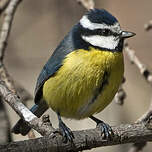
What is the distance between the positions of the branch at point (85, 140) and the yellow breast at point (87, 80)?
436mm

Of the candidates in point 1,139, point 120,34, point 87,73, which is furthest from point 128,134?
point 1,139

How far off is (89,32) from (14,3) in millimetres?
739

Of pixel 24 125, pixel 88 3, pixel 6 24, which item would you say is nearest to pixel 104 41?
pixel 88 3

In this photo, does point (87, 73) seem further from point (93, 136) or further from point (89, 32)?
point (93, 136)

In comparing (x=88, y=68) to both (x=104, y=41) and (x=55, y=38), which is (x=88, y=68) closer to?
(x=104, y=41)

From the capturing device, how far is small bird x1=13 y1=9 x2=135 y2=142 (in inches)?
117

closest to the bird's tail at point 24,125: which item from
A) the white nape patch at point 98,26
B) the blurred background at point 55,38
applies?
the white nape patch at point 98,26

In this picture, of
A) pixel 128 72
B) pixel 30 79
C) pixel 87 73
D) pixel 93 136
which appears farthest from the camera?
pixel 30 79

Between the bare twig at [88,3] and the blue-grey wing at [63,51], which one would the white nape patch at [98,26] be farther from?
the bare twig at [88,3]

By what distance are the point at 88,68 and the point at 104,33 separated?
0.28 meters

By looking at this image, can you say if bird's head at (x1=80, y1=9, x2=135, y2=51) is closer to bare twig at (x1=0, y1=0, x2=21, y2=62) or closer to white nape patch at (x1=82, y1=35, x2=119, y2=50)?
white nape patch at (x1=82, y1=35, x2=119, y2=50)

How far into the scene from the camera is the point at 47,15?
6297 mm

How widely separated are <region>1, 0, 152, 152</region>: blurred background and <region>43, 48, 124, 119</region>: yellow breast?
2.20 meters

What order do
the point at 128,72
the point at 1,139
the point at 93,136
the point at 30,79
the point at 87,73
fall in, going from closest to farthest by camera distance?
1. the point at 93,136
2. the point at 87,73
3. the point at 1,139
4. the point at 128,72
5. the point at 30,79
